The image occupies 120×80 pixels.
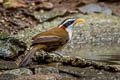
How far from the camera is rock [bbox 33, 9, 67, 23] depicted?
1177 cm

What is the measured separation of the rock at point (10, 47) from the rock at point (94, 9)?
18.3 feet

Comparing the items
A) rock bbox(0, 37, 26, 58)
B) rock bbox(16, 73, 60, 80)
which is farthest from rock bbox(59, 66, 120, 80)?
rock bbox(0, 37, 26, 58)

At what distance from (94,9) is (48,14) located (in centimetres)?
184

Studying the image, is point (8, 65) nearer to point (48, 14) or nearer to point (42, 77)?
point (42, 77)

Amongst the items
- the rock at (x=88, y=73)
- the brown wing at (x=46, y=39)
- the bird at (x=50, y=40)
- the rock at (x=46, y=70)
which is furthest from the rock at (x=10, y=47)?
the rock at (x=88, y=73)

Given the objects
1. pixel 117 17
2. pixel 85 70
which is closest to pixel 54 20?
pixel 117 17

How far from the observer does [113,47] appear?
31.6 feet

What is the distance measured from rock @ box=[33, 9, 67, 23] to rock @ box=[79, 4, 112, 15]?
783 millimetres

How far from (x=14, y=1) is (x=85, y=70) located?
6.26m

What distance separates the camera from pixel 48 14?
11984 mm

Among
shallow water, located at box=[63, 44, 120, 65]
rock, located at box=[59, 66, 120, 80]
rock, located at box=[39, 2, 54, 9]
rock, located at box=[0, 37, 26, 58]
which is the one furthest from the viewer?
rock, located at box=[39, 2, 54, 9]

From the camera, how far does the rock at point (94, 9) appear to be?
1262cm

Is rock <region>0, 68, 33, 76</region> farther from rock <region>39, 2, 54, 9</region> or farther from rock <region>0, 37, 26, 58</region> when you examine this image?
rock <region>39, 2, 54, 9</region>

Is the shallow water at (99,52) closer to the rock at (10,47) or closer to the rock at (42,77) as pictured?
the rock at (10,47)
